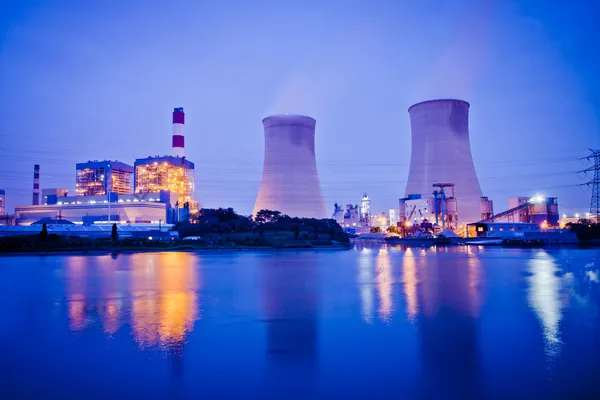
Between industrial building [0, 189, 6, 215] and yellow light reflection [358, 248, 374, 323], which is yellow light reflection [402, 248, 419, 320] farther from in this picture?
industrial building [0, 189, 6, 215]

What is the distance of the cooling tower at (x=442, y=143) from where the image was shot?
28625mm

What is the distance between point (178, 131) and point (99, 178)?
898 centimetres

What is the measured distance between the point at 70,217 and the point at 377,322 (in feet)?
140

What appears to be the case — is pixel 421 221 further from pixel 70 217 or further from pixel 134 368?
pixel 134 368

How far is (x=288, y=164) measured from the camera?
98.5ft

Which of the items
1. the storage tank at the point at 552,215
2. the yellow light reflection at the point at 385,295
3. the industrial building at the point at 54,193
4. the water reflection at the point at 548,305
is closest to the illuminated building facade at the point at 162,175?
the industrial building at the point at 54,193

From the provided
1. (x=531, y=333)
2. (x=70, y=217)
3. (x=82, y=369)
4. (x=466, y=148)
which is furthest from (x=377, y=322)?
(x=70, y=217)

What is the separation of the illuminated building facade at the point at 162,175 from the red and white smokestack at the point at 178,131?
0.93 metres

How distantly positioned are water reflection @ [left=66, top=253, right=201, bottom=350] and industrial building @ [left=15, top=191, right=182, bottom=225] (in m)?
30.0

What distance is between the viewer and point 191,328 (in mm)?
4223

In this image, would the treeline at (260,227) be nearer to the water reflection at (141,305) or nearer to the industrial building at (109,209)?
the industrial building at (109,209)

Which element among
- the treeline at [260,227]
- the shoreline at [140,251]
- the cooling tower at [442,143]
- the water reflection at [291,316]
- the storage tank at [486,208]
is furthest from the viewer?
the storage tank at [486,208]

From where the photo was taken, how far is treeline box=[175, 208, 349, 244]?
26.0m

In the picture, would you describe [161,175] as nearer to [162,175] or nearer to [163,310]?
[162,175]
